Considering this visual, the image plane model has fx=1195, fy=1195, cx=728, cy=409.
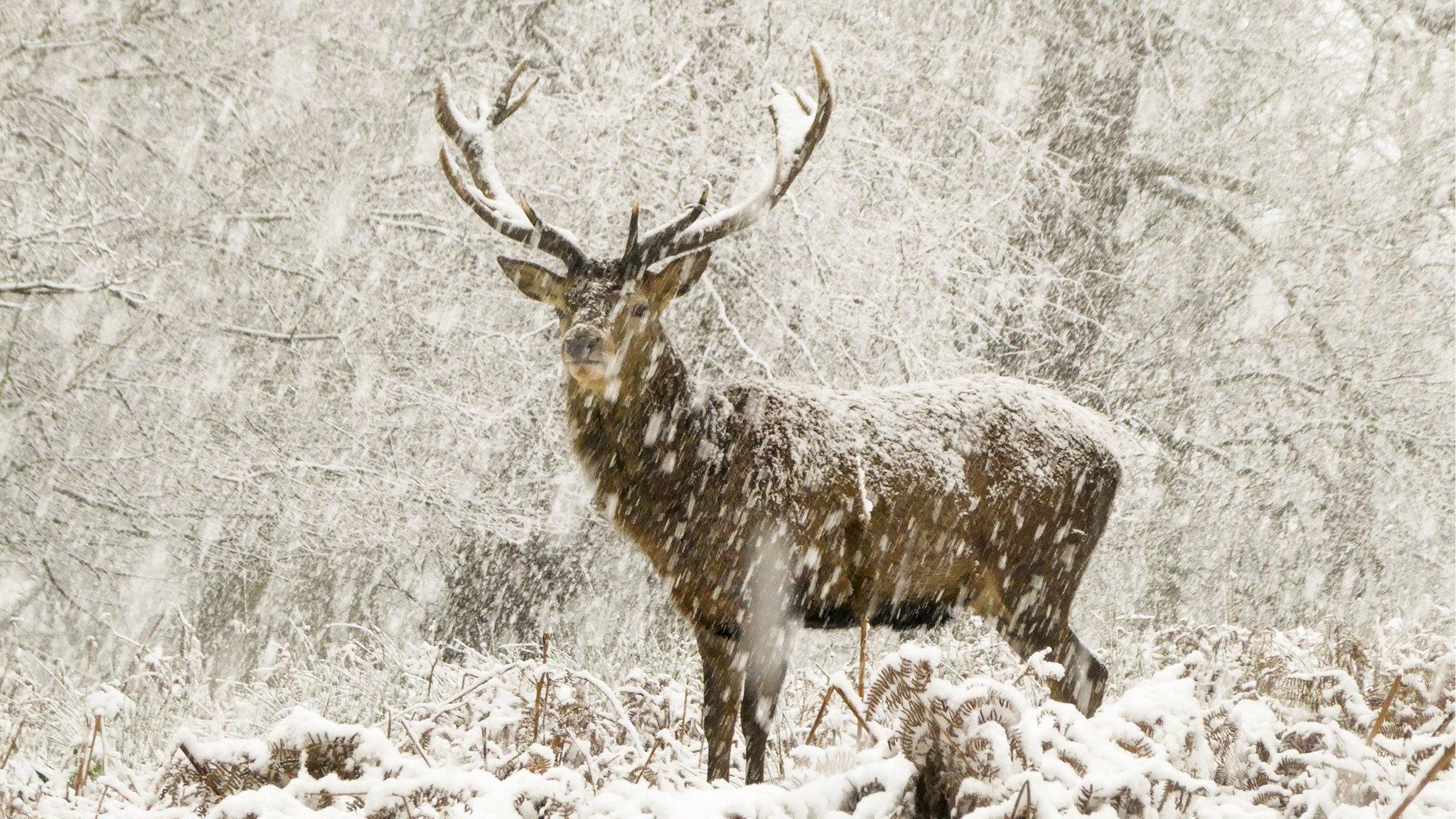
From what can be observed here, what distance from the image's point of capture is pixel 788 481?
5012mm

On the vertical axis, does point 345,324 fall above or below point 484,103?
below

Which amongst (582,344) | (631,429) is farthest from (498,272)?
(582,344)

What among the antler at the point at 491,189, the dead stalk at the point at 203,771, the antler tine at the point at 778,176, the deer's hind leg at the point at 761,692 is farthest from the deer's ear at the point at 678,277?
the dead stalk at the point at 203,771

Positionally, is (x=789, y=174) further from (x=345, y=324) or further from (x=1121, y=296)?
(x=1121, y=296)

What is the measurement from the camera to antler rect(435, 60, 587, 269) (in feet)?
18.0

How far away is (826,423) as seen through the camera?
5.28 metres

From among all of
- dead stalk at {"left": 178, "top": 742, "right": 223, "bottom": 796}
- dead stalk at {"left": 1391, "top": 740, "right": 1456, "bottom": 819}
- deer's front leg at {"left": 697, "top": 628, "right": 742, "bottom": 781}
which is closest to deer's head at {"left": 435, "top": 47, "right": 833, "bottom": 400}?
deer's front leg at {"left": 697, "top": 628, "right": 742, "bottom": 781}

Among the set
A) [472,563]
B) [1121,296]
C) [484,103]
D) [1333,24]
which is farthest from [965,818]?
[1333,24]

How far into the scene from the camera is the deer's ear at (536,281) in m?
5.30

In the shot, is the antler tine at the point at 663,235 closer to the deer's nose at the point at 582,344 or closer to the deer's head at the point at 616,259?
the deer's head at the point at 616,259

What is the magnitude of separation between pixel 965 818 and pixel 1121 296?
11.3 m

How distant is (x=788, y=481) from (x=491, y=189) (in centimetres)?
229

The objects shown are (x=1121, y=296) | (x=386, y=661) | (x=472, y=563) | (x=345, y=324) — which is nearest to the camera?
(x=386, y=661)

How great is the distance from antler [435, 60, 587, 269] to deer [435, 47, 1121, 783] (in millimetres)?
17
